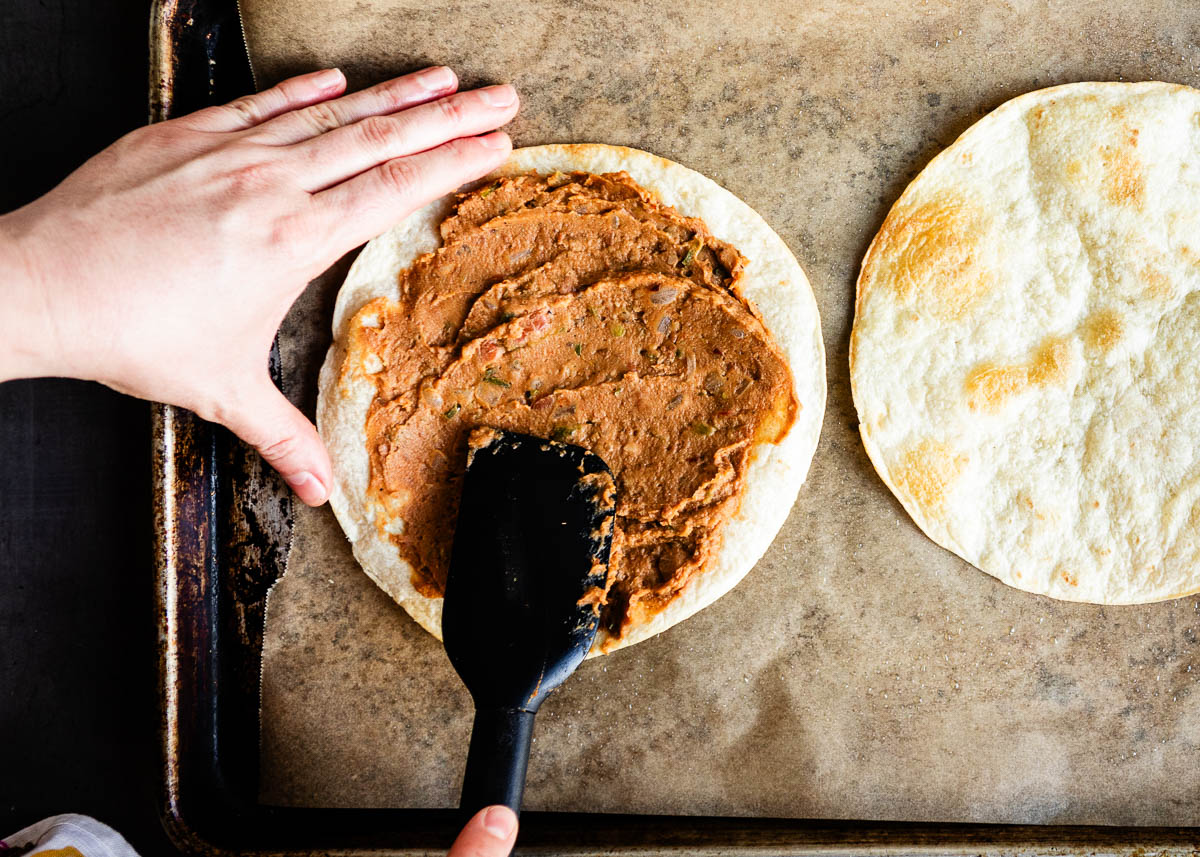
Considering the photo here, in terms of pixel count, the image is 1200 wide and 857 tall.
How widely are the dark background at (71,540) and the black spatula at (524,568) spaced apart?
1049 millimetres

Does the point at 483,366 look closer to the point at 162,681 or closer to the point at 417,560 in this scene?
the point at 417,560

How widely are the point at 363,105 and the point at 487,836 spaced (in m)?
1.57

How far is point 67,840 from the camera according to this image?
1919 mm

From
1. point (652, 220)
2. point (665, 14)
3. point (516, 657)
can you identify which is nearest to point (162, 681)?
point (516, 657)

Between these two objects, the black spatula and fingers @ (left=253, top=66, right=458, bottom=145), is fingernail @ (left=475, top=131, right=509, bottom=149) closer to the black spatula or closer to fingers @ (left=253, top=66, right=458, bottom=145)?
fingers @ (left=253, top=66, right=458, bottom=145)

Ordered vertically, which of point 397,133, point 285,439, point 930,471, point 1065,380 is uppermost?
point 397,133

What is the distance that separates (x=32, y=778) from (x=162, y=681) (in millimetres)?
753

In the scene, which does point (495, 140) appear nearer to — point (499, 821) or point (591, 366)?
point (591, 366)

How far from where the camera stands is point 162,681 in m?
1.80

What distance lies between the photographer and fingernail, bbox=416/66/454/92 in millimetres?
1865

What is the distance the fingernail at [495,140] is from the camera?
1858mm

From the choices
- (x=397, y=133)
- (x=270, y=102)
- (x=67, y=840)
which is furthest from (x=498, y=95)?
(x=67, y=840)

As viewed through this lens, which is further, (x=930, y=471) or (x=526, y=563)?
(x=930, y=471)

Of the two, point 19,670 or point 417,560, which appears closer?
point 417,560
